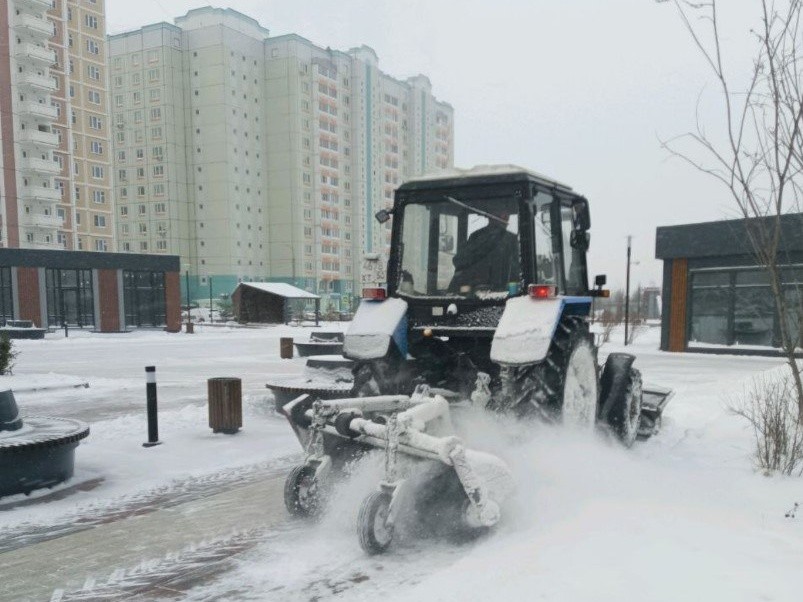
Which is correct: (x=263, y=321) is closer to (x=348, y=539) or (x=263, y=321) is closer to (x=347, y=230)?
(x=347, y=230)

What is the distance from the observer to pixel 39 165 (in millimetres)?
47688

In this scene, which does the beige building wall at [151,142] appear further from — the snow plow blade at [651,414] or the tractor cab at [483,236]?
the tractor cab at [483,236]

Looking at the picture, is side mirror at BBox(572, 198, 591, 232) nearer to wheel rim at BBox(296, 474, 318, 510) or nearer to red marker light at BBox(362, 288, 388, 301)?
red marker light at BBox(362, 288, 388, 301)

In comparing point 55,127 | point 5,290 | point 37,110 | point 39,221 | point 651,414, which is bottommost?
point 651,414

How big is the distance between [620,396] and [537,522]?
2.21m

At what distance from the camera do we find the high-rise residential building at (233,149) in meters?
66.9

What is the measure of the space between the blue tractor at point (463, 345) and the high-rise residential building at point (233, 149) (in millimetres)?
64264

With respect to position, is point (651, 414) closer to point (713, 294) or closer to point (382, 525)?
point (382, 525)

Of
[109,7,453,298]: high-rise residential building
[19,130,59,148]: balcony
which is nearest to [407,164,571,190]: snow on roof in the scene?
[19,130,59,148]: balcony

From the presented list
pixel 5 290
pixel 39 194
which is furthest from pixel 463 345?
pixel 39 194

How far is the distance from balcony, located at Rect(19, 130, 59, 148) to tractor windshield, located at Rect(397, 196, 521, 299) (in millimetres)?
52858

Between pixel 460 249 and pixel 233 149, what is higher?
pixel 233 149

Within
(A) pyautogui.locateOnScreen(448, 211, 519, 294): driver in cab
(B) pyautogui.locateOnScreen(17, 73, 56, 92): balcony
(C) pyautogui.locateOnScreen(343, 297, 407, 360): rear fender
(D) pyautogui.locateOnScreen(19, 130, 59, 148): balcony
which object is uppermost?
(B) pyautogui.locateOnScreen(17, 73, 56, 92): balcony

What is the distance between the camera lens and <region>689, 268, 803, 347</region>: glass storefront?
20.0 metres
